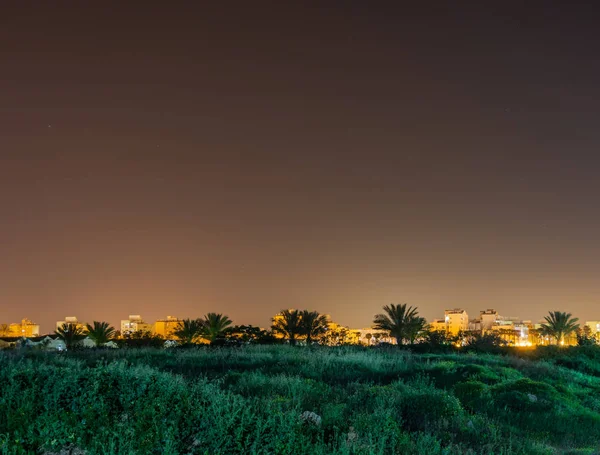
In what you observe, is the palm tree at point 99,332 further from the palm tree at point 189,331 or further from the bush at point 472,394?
the bush at point 472,394

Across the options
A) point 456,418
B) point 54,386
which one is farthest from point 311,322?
point 54,386

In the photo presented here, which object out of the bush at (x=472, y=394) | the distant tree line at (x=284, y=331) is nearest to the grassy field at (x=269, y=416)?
the bush at (x=472, y=394)

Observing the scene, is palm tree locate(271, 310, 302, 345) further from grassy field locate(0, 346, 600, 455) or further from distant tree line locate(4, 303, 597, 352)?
grassy field locate(0, 346, 600, 455)

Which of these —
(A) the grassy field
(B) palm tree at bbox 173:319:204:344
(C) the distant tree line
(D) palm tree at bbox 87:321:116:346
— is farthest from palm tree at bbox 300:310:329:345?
(A) the grassy field

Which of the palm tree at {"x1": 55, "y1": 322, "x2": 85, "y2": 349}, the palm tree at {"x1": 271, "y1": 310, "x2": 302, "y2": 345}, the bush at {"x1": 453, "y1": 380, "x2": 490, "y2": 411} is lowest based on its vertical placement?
the bush at {"x1": 453, "y1": 380, "x2": 490, "y2": 411}

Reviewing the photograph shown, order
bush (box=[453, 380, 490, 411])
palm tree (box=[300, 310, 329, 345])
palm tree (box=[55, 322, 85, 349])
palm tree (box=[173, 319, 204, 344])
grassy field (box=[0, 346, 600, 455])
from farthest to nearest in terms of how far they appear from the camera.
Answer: palm tree (box=[300, 310, 329, 345]), palm tree (box=[173, 319, 204, 344]), palm tree (box=[55, 322, 85, 349]), bush (box=[453, 380, 490, 411]), grassy field (box=[0, 346, 600, 455])

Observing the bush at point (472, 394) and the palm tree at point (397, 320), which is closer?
the bush at point (472, 394)

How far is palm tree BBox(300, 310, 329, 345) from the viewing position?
47750 mm

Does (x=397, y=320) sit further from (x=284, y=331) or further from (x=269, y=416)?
(x=269, y=416)

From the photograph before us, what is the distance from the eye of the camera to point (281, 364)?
70.5 feet

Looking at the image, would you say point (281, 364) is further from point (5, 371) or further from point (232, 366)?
point (5, 371)

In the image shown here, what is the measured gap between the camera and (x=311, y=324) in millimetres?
47844

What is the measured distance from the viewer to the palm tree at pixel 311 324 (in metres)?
47.8

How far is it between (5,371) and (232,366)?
10532 millimetres
